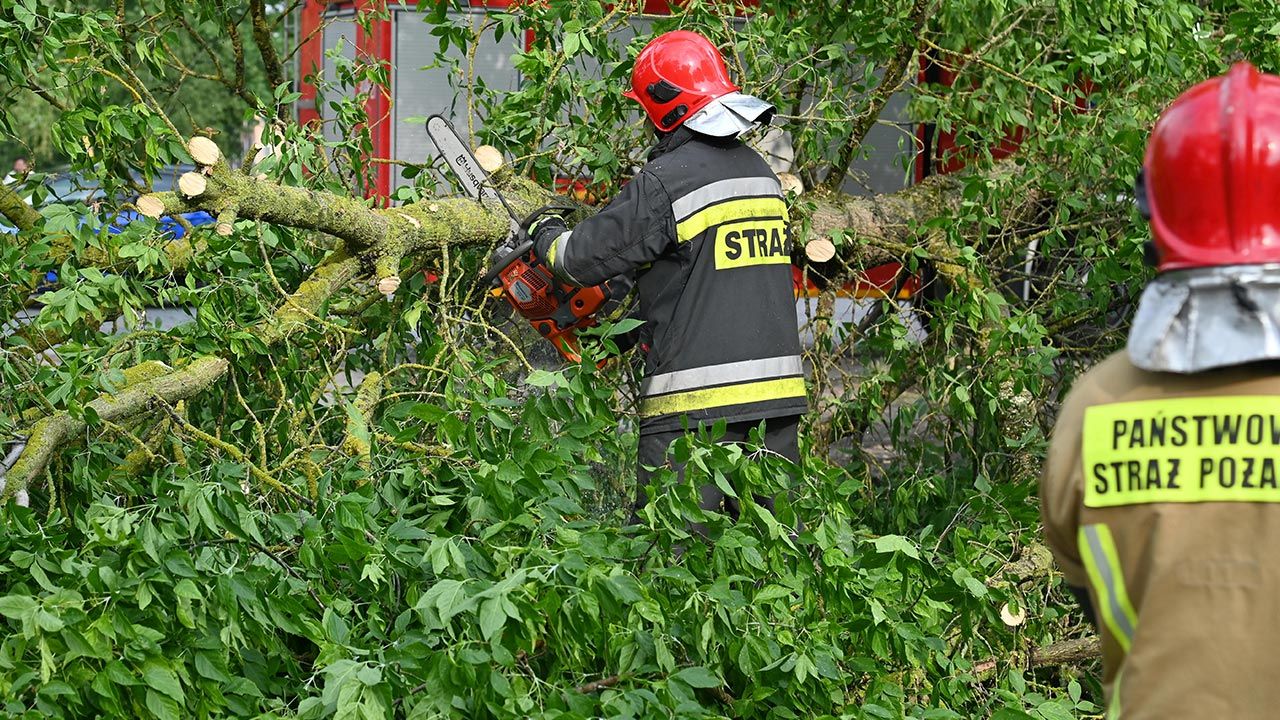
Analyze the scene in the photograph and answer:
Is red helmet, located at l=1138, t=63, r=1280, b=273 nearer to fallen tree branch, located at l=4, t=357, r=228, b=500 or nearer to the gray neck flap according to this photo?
the gray neck flap

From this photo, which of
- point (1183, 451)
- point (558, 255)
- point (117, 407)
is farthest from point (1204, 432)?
point (117, 407)

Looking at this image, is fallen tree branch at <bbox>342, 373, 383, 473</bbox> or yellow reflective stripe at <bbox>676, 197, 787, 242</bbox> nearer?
fallen tree branch at <bbox>342, 373, 383, 473</bbox>

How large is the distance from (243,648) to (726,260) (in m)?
1.70

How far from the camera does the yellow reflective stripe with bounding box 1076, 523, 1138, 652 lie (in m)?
1.59

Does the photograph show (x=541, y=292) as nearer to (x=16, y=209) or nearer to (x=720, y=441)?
(x=720, y=441)

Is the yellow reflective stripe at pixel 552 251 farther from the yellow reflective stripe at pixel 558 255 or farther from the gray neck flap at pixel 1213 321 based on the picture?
the gray neck flap at pixel 1213 321

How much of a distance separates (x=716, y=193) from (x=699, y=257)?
19 cm

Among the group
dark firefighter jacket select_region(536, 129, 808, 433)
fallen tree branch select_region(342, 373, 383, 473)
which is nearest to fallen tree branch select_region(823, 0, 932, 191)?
dark firefighter jacket select_region(536, 129, 808, 433)

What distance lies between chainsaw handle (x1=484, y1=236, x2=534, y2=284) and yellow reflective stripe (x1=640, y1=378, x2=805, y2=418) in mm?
567

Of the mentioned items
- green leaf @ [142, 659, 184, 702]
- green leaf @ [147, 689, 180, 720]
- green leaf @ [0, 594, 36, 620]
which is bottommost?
green leaf @ [147, 689, 180, 720]

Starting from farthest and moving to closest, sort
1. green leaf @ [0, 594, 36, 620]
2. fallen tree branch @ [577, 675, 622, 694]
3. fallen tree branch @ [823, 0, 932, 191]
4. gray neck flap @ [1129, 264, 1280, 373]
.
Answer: fallen tree branch @ [823, 0, 932, 191] < fallen tree branch @ [577, 675, 622, 694] < green leaf @ [0, 594, 36, 620] < gray neck flap @ [1129, 264, 1280, 373]

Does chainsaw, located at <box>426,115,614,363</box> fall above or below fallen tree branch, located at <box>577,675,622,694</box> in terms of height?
above

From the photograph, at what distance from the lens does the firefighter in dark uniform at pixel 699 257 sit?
142 inches

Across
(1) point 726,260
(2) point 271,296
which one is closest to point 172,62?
(2) point 271,296
